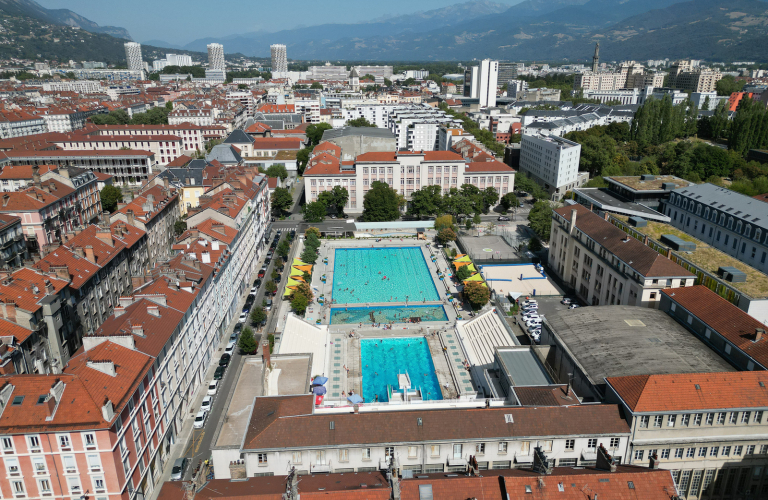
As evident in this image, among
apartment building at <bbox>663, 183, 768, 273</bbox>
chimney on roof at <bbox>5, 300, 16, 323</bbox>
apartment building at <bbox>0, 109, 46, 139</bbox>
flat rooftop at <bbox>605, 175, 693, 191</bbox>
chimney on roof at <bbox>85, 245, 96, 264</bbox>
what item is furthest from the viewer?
apartment building at <bbox>0, 109, 46, 139</bbox>

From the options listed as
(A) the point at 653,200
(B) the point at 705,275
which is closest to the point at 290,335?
(B) the point at 705,275

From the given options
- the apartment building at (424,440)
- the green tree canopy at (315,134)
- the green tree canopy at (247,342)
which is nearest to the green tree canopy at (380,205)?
the green tree canopy at (247,342)

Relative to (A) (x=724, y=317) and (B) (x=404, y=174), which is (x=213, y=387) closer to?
(A) (x=724, y=317)

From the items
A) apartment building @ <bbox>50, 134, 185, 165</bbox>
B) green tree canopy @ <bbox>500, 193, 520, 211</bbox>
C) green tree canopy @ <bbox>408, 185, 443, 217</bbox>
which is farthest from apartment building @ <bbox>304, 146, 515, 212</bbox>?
apartment building @ <bbox>50, 134, 185, 165</bbox>

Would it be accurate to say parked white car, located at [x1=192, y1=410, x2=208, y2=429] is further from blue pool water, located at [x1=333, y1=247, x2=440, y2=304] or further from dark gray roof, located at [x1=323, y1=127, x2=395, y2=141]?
dark gray roof, located at [x1=323, y1=127, x2=395, y2=141]

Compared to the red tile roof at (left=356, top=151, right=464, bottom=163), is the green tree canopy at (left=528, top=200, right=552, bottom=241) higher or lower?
lower

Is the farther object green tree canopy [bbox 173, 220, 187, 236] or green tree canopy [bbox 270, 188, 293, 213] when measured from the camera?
green tree canopy [bbox 270, 188, 293, 213]

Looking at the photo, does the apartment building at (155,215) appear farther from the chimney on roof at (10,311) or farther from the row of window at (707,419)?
the row of window at (707,419)

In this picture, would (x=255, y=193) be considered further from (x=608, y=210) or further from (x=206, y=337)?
(x=608, y=210)
